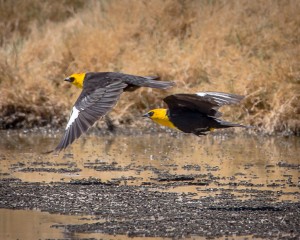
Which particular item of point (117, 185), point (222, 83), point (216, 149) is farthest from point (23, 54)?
point (117, 185)

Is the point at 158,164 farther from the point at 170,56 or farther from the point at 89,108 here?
the point at 170,56

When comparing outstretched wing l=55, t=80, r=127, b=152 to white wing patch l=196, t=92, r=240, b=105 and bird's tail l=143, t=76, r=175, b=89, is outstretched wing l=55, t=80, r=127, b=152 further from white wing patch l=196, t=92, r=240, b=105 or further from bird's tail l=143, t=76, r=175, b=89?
white wing patch l=196, t=92, r=240, b=105

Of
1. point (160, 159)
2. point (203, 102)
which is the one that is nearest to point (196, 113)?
point (203, 102)

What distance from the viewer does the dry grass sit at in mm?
14414

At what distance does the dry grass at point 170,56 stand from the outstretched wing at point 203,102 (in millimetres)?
3832

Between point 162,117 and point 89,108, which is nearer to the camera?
point 89,108

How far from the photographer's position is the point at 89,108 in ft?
33.2

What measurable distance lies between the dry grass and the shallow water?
709mm

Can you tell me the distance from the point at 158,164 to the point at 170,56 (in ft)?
15.2

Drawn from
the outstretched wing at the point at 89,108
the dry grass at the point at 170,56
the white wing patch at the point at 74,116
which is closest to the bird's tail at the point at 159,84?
the outstretched wing at the point at 89,108

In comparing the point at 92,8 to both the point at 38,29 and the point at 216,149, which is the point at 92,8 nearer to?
the point at 38,29

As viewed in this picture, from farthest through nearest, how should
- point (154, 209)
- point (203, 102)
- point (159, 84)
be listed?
point (159, 84)
point (203, 102)
point (154, 209)

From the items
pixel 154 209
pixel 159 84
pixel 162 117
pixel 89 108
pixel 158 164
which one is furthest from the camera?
pixel 158 164

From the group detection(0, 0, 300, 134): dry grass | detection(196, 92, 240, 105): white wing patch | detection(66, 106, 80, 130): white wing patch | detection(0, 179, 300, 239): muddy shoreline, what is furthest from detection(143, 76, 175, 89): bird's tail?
detection(0, 0, 300, 134): dry grass
